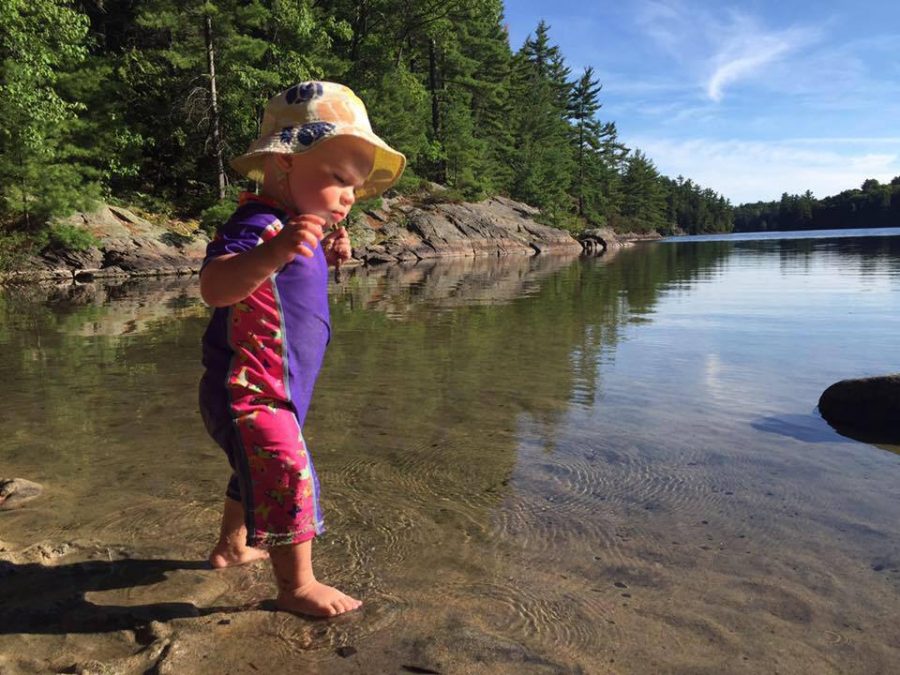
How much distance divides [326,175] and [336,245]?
16.7 inches

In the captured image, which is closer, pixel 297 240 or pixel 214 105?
pixel 297 240

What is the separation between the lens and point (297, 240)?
1.75m

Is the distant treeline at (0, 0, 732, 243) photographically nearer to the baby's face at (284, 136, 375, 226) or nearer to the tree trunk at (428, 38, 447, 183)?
the tree trunk at (428, 38, 447, 183)

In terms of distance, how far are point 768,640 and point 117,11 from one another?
39015 mm

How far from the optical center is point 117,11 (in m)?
31.9

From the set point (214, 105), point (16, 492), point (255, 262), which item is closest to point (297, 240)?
point (255, 262)

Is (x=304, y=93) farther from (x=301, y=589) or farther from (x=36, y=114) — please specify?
(x=36, y=114)

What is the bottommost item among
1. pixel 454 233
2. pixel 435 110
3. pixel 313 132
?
pixel 313 132

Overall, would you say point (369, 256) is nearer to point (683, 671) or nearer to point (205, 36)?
point (205, 36)

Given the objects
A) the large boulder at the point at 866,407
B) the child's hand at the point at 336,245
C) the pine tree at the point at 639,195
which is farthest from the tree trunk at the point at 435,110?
the pine tree at the point at 639,195

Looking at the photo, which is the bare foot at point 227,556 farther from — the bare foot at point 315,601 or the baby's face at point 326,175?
the baby's face at point 326,175

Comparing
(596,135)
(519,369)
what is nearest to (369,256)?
(519,369)

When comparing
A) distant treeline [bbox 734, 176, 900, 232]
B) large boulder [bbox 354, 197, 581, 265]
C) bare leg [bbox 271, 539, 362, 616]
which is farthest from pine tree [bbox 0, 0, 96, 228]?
distant treeline [bbox 734, 176, 900, 232]

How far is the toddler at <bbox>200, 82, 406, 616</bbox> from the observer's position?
197cm
